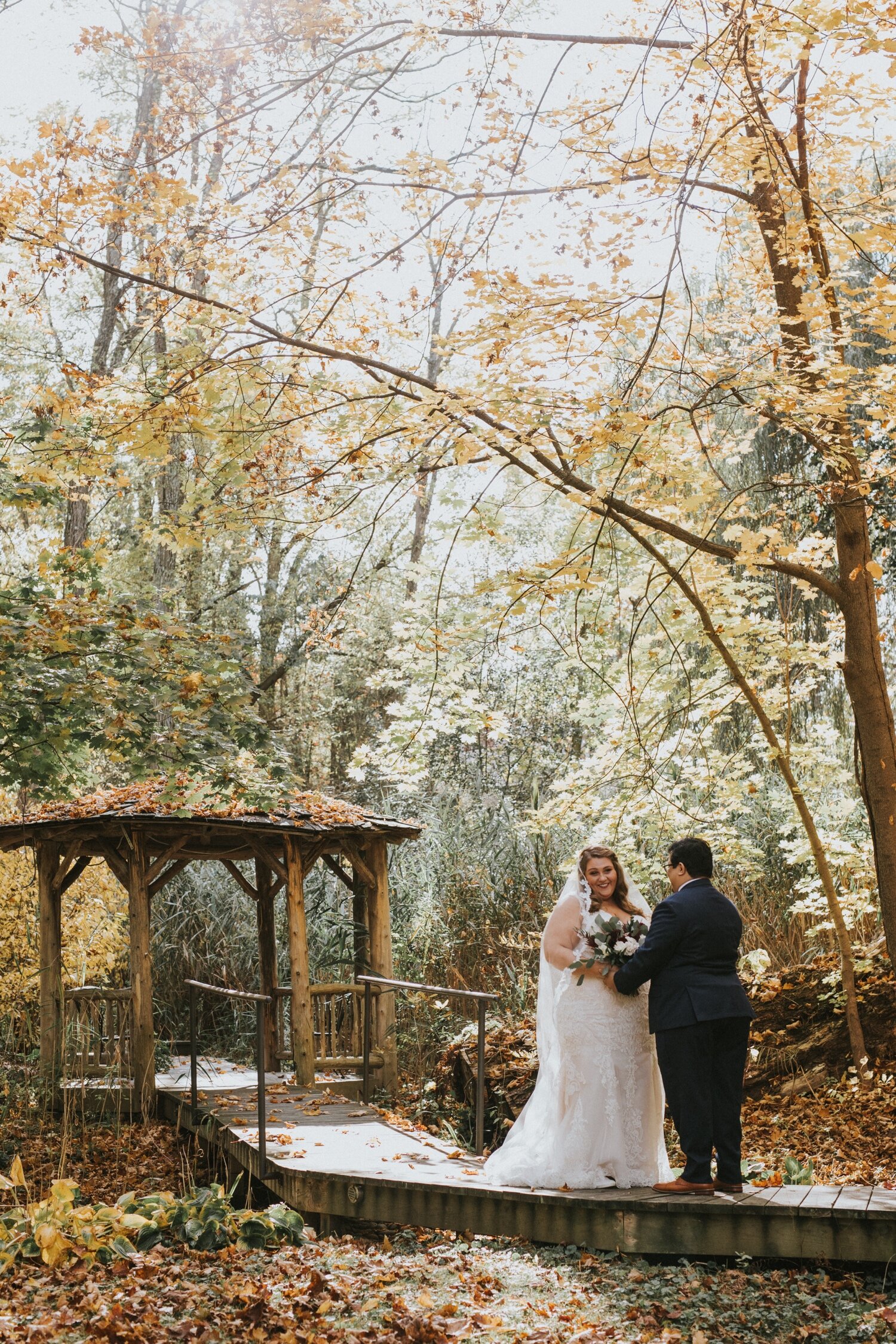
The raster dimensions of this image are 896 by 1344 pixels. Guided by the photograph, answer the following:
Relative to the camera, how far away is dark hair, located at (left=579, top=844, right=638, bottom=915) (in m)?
5.88

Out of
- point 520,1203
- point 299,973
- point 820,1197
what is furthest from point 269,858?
point 820,1197

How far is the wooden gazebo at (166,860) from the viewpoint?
34.5 ft

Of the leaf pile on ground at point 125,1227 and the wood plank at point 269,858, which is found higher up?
the wood plank at point 269,858

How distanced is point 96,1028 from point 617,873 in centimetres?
709

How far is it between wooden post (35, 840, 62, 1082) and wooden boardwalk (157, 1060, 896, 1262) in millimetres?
2262

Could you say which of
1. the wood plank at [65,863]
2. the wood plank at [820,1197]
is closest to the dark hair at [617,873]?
the wood plank at [820,1197]

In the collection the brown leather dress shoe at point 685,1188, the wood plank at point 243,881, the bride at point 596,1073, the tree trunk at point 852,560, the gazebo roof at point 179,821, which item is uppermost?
the tree trunk at point 852,560

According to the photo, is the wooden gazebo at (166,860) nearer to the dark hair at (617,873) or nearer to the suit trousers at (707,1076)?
the dark hair at (617,873)

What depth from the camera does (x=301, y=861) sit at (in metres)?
11.4

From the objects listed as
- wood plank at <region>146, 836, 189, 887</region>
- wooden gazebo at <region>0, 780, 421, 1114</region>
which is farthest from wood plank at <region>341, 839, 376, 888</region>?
wood plank at <region>146, 836, 189, 887</region>

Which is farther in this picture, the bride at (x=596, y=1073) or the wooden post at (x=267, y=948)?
the wooden post at (x=267, y=948)

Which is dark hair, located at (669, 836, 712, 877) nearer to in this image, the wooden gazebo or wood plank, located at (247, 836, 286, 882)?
the wooden gazebo

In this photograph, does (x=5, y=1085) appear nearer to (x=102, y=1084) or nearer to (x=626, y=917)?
(x=102, y=1084)

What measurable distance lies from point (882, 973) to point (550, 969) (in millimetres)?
4256
